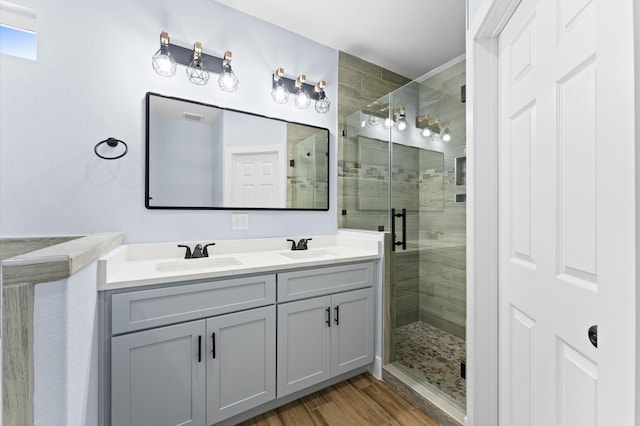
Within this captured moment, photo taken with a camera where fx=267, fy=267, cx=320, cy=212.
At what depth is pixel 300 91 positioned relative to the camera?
2207 mm

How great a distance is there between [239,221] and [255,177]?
35cm

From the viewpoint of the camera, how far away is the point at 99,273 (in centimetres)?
110

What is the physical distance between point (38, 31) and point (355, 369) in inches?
109

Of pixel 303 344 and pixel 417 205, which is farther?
pixel 417 205

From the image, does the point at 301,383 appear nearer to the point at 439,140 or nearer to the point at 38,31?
the point at 439,140

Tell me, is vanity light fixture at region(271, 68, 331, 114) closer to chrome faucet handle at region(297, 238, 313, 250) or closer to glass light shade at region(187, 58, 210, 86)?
glass light shade at region(187, 58, 210, 86)

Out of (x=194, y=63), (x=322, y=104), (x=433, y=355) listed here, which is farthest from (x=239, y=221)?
(x=433, y=355)

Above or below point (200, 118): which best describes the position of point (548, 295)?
below

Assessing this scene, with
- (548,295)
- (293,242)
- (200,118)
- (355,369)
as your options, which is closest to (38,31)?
(200,118)

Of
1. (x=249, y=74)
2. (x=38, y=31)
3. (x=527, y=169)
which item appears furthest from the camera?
(x=249, y=74)

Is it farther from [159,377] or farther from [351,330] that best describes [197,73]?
[351,330]

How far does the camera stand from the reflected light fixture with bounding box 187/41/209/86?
1726mm

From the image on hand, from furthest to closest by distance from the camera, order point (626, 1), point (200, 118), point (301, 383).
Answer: point (200, 118), point (301, 383), point (626, 1)

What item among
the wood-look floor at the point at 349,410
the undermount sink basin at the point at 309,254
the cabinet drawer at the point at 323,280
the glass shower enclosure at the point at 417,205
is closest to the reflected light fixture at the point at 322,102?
the glass shower enclosure at the point at 417,205
